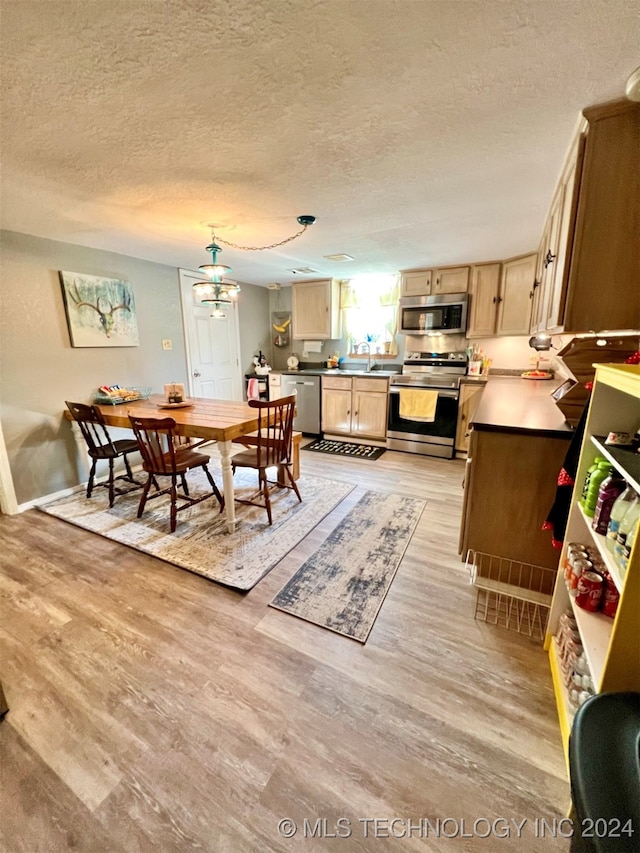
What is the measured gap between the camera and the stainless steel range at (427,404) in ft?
13.0

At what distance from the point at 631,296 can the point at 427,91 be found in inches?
43.4

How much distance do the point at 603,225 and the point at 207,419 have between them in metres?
2.47

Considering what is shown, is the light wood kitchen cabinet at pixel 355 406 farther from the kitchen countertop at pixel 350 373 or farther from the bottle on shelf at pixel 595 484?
the bottle on shelf at pixel 595 484

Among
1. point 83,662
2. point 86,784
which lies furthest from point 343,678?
point 83,662

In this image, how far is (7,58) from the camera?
106cm

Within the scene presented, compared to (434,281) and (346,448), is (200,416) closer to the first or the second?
(346,448)

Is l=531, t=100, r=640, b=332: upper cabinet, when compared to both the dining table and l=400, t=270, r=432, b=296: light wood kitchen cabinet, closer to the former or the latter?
the dining table

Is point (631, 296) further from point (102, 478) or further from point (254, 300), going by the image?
point (254, 300)

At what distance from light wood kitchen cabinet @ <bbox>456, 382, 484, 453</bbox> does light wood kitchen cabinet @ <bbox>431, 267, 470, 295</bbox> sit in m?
1.12

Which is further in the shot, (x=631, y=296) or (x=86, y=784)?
(x=631, y=296)

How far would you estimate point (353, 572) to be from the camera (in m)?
2.09

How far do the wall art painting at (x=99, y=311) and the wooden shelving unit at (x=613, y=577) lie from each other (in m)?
3.76

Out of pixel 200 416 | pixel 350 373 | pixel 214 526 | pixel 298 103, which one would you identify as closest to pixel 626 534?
pixel 298 103

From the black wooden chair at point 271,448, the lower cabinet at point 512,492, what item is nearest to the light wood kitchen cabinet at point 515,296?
the lower cabinet at point 512,492
